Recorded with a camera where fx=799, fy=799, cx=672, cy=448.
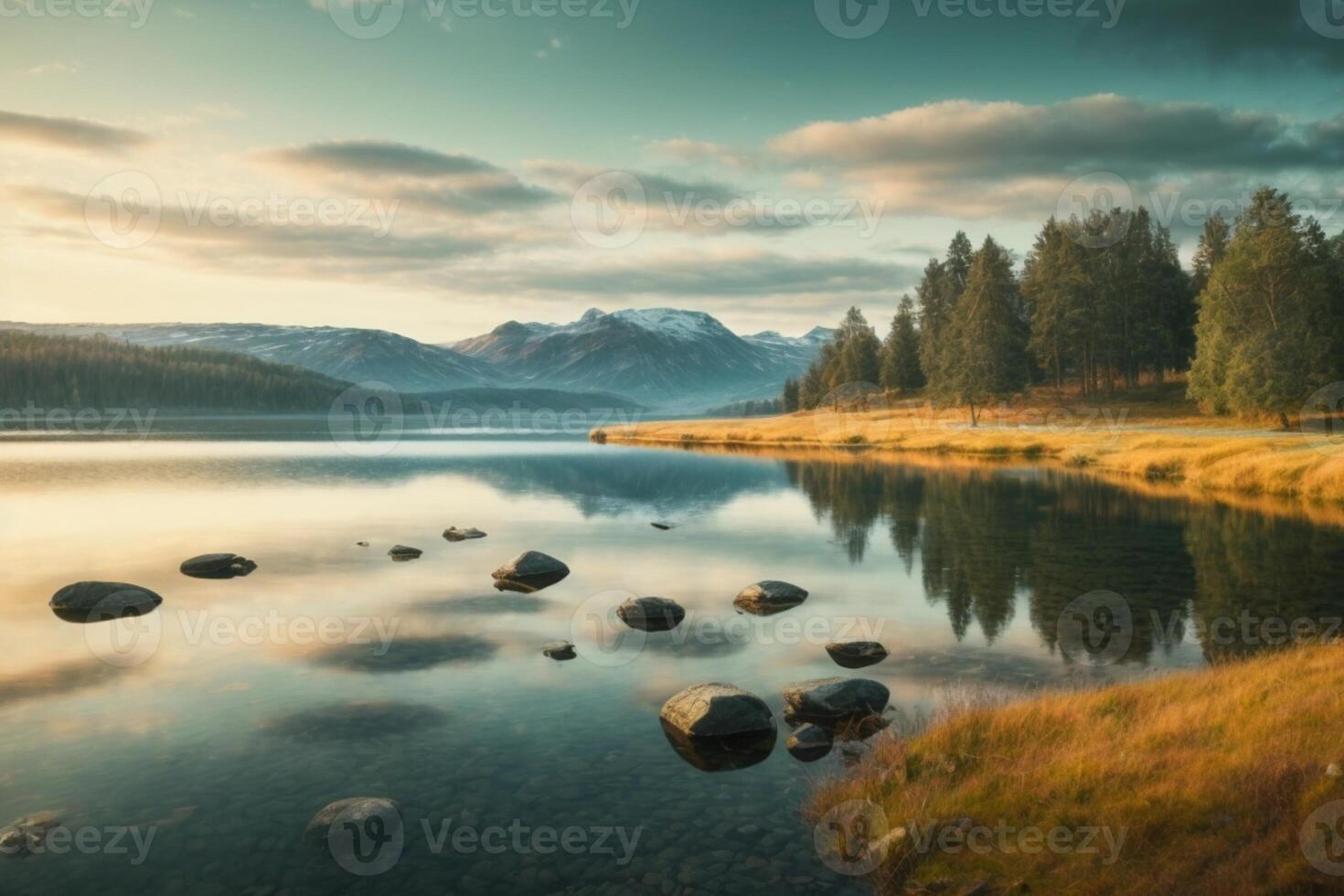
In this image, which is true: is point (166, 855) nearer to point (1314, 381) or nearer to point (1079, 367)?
point (1314, 381)

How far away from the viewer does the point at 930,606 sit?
81.4 ft

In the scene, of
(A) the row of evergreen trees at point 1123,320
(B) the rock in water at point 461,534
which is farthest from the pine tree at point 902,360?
(B) the rock in water at point 461,534

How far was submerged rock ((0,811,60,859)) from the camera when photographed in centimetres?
1088

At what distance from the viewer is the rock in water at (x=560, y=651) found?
1978 cm

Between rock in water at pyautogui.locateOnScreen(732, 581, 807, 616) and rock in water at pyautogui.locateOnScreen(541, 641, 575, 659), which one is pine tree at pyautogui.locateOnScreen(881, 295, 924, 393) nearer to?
rock in water at pyautogui.locateOnScreen(732, 581, 807, 616)

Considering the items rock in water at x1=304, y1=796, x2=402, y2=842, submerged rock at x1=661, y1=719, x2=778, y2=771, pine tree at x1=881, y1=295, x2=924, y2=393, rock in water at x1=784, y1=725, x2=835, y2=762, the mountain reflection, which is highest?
pine tree at x1=881, y1=295, x2=924, y2=393

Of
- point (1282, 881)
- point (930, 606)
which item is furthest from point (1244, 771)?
point (930, 606)

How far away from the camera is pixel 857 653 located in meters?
19.6

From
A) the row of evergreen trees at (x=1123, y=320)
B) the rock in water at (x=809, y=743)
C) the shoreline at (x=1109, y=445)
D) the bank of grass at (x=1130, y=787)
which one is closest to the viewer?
the bank of grass at (x=1130, y=787)

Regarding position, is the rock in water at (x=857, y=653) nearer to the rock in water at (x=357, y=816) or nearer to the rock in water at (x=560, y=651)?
the rock in water at (x=560, y=651)

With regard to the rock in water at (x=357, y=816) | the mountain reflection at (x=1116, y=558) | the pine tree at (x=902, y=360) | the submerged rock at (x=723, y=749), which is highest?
the pine tree at (x=902, y=360)

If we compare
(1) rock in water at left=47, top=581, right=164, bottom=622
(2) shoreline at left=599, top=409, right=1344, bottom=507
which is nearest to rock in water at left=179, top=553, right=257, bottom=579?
(1) rock in water at left=47, top=581, right=164, bottom=622

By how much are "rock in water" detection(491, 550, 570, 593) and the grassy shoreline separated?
131 feet

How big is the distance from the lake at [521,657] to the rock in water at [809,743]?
248mm
